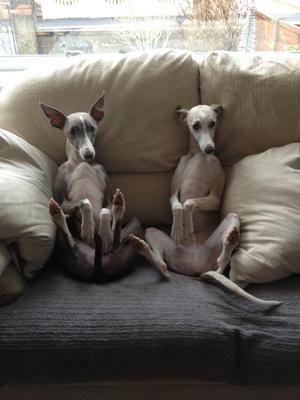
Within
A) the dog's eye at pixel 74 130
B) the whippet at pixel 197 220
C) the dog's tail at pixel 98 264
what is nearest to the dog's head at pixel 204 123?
the whippet at pixel 197 220

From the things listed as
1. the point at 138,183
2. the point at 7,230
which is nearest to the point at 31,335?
the point at 7,230

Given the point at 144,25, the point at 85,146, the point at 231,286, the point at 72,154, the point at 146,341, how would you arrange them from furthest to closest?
the point at 144,25 < the point at 72,154 < the point at 85,146 < the point at 231,286 < the point at 146,341

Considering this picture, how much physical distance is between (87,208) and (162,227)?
0.41 m

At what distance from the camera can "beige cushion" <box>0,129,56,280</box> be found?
1.30m

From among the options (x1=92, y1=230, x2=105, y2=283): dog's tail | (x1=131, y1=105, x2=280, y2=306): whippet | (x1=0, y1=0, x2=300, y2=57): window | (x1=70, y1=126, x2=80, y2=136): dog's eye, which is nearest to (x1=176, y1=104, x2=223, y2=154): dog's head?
(x1=131, y1=105, x2=280, y2=306): whippet

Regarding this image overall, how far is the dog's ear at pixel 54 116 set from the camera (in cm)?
156

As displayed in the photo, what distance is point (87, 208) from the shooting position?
1464mm

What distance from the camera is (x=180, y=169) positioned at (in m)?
1.69

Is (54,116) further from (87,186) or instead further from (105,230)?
(105,230)

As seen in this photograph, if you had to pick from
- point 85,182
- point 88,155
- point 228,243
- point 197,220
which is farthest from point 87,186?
point 228,243

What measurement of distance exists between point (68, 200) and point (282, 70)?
95 cm

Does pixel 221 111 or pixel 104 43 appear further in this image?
pixel 104 43

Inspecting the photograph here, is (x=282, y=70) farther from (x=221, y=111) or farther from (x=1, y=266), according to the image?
(x=1, y=266)

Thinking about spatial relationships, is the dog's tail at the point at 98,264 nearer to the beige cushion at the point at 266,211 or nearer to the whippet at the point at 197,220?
the whippet at the point at 197,220
